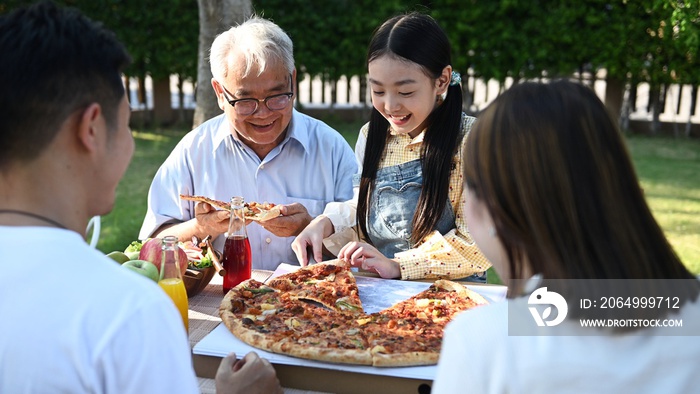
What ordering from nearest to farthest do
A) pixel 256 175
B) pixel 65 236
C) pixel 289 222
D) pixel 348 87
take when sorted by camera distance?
pixel 65 236 < pixel 289 222 < pixel 256 175 < pixel 348 87

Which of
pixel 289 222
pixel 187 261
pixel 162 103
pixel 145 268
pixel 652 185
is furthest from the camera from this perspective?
pixel 162 103

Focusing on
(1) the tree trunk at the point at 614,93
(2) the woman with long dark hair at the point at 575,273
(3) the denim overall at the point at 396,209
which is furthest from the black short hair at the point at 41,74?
(1) the tree trunk at the point at 614,93

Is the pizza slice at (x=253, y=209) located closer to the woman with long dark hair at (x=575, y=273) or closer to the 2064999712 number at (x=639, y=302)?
the woman with long dark hair at (x=575, y=273)

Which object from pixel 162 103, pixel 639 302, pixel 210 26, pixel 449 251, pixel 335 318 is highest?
pixel 210 26

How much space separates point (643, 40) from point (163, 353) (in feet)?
38.8

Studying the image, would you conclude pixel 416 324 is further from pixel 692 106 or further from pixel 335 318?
pixel 692 106

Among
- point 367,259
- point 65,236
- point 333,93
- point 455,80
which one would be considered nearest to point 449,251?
point 367,259

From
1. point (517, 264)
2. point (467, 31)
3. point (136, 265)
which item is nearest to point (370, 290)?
point (136, 265)

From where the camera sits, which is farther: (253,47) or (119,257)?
(253,47)

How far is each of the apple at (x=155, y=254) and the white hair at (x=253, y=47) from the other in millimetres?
1013

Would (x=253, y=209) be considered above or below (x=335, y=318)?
above

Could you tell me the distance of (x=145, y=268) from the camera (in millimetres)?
2363

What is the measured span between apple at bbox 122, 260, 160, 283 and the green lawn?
4393 millimetres

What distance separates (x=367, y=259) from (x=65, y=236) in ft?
5.63
